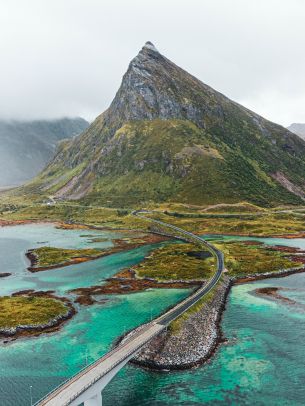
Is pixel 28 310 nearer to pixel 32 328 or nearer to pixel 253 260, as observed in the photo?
pixel 32 328

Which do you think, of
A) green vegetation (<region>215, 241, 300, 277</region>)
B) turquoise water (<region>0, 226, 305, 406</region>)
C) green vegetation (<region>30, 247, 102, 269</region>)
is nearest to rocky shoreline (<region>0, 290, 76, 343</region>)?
turquoise water (<region>0, 226, 305, 406</region>)

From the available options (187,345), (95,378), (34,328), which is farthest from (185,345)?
(34,328)

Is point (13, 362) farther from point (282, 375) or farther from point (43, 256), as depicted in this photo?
point (43, 256)

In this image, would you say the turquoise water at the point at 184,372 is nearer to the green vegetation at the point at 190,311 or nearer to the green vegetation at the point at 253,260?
the green vegetation at the point at 190,311

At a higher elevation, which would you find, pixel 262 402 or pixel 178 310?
pixel 178 310

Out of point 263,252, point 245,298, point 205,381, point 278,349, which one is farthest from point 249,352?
point 263,252

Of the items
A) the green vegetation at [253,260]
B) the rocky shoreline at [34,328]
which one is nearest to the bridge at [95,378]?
the rocky shoreline at [34,328]
